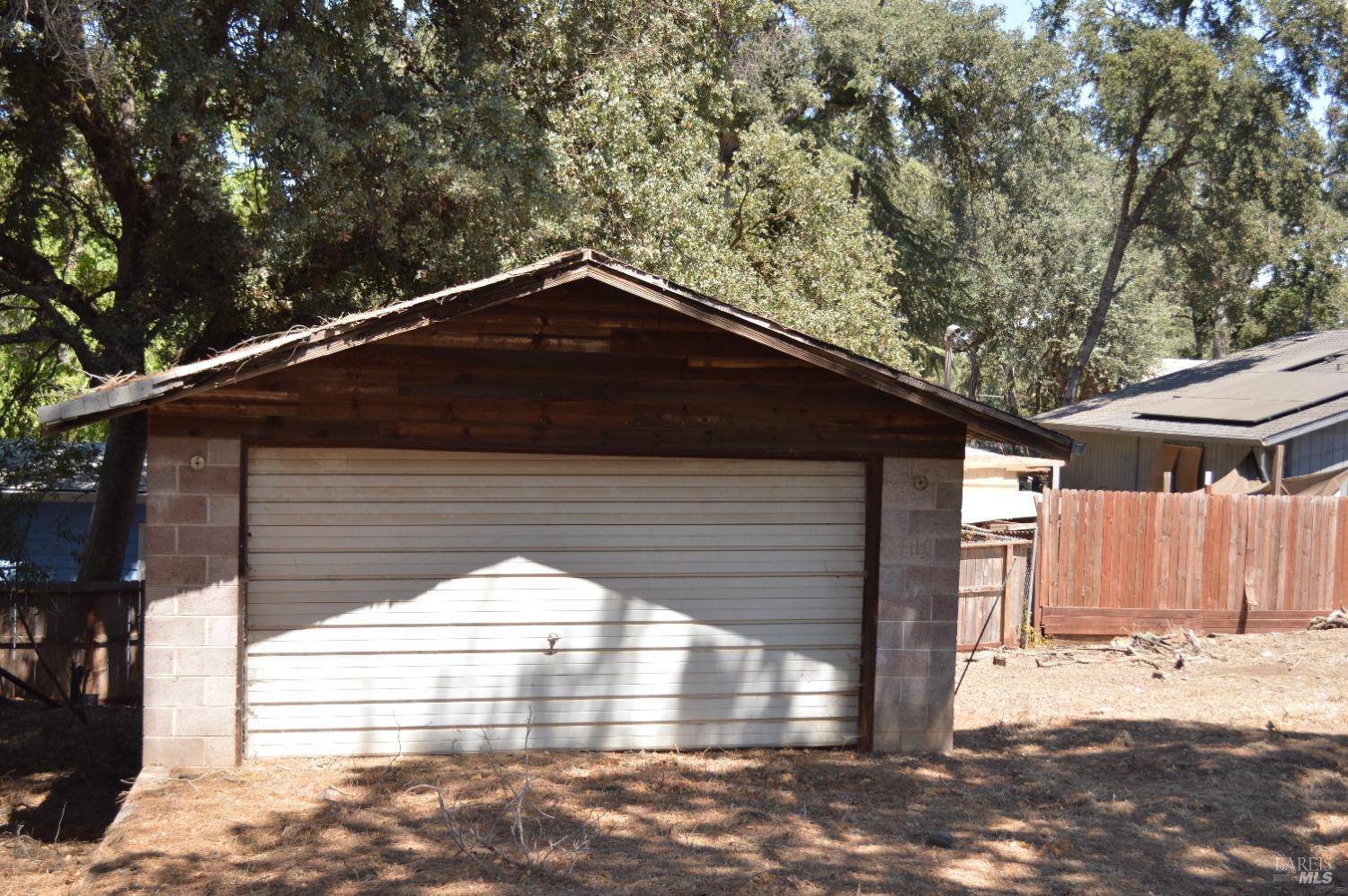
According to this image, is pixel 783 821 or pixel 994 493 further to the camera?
pixel 994 493

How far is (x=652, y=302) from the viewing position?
8086mm

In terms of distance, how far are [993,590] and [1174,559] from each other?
2631mm

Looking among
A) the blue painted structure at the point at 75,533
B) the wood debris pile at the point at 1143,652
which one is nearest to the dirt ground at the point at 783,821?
the wood debris pile at the point at 1143,652

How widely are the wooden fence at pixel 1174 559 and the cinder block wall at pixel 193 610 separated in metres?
11.1

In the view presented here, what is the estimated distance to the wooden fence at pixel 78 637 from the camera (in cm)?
1162

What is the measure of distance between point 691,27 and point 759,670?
10.5m

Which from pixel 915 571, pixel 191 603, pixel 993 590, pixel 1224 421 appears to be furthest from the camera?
pixel 1224 421

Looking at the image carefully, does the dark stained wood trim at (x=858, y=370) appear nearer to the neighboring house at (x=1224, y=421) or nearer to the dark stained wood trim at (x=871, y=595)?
the dark stained wood trim at (x=871, y=595)

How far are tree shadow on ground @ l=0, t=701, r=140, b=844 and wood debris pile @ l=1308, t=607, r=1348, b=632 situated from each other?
14470mm

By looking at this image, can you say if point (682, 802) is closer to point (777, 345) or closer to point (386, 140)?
point (777, 345)

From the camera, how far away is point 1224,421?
70.5 feet

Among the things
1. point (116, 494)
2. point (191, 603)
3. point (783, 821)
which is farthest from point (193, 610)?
point (116, 494)

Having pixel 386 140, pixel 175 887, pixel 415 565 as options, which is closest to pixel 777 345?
pixel 415 565

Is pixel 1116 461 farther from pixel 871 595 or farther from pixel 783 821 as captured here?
pixel 783 821
